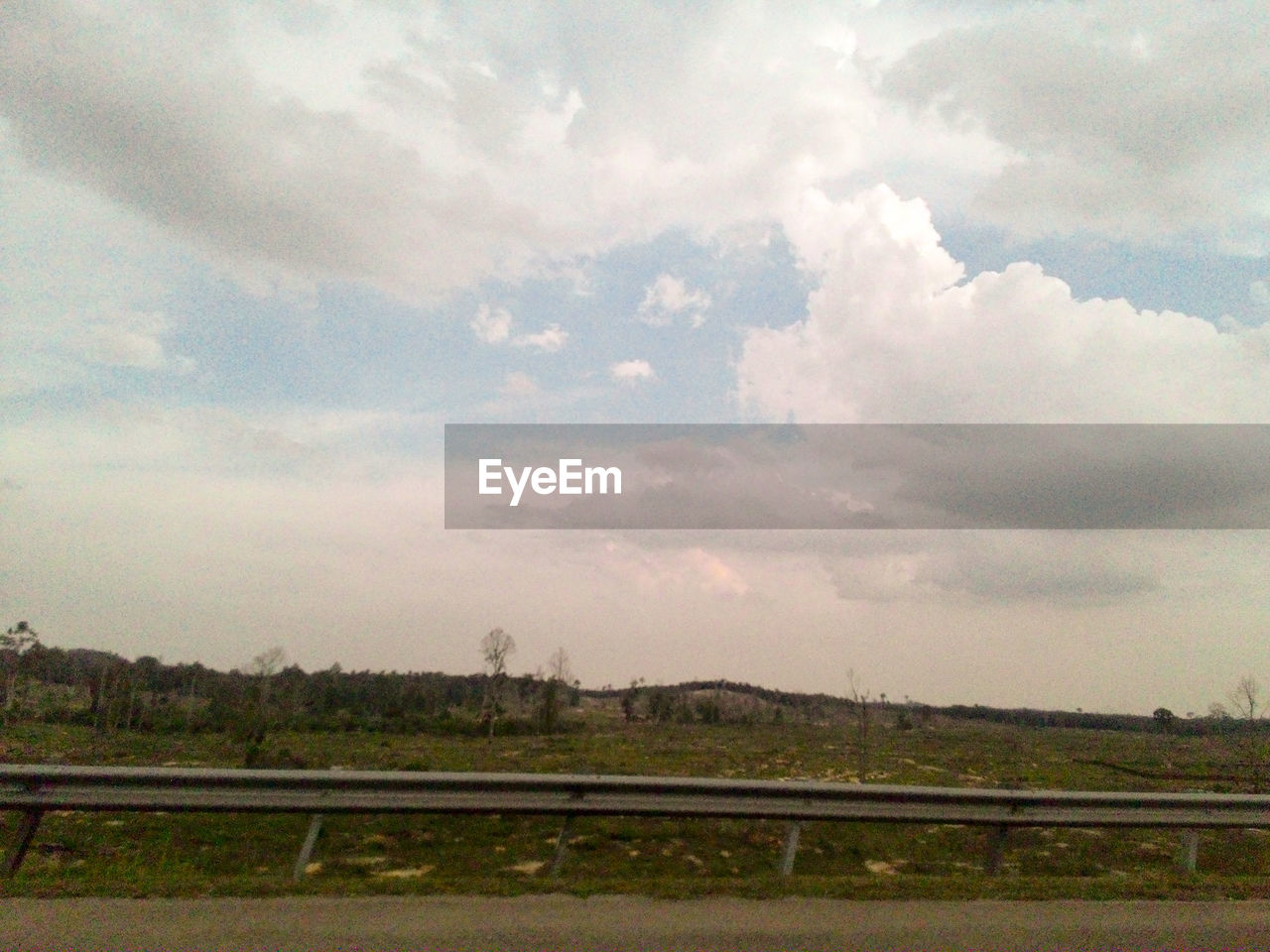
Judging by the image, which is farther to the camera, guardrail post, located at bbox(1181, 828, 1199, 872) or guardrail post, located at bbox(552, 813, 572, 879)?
guardrail post, located at bbox(1181, 828, 1199, 872)

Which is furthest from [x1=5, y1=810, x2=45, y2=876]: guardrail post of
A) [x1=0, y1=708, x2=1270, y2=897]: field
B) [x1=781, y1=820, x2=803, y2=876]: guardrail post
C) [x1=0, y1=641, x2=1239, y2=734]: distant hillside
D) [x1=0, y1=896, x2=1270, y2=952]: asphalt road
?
[x1=0, y1=641, x2=1239, y2=734]: distant hillside

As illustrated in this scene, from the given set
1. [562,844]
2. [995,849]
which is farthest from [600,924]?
[995,849]

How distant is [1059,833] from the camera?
1375cm

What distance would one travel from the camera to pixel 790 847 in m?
8.02

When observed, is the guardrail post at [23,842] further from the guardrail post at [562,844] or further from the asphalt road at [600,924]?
the guardrail post at [562,844]

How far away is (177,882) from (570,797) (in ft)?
10.3

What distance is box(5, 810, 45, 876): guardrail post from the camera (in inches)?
282

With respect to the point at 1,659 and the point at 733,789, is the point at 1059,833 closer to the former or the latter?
the point at 733,789

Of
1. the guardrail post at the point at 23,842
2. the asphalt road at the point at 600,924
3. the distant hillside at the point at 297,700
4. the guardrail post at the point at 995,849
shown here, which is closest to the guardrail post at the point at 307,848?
the asphalt road at the point at 600,924

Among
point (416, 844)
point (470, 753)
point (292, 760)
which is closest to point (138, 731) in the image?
point (470, 753)

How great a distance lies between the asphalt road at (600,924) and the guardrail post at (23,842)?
138 cm

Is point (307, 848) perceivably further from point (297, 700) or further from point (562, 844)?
point (297, 700)

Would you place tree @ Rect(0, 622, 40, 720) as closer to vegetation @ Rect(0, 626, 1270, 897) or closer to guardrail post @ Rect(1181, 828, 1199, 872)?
vegetation @ Rect(0, 626, 1270, 897)

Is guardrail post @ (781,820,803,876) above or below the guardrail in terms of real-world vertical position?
below
